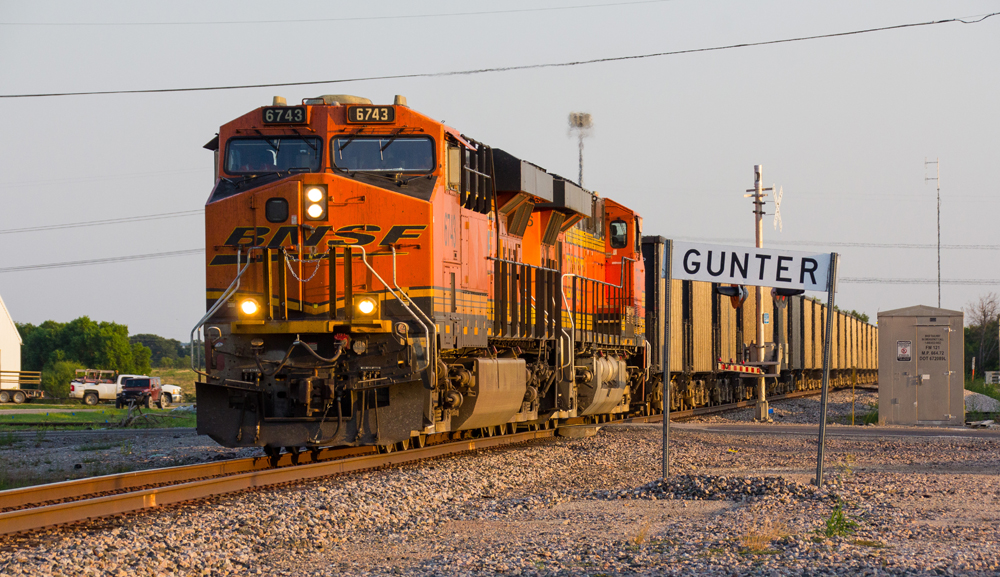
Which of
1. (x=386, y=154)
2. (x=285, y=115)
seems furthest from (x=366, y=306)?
(x=285, y=115)

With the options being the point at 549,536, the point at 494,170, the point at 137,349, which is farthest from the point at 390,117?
the point at 137,349

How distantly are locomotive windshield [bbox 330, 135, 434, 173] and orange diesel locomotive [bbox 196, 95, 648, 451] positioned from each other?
0.04 feet

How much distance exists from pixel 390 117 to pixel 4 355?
173 feet

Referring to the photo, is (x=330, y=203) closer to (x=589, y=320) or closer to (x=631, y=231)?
(x=589, y=320)

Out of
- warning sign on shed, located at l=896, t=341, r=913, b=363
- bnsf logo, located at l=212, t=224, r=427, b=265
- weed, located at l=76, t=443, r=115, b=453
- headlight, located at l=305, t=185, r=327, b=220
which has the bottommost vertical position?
weed, located at l=76, t=443, r=115, b=453

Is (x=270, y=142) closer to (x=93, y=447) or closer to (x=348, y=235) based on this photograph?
(x=348, y=235)

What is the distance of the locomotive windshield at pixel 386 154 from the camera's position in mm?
11258

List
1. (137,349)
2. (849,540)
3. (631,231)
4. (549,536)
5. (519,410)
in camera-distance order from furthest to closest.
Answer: (137,349), (631,231), (519,410), (549,536), (849,540)

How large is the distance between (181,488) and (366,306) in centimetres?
273

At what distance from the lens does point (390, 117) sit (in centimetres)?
1123

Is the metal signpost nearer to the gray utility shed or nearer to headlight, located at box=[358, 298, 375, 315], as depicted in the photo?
headlight, located at box=[358, 298, 375, 315]

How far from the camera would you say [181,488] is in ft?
29.8

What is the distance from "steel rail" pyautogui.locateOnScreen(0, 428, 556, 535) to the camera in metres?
7.59

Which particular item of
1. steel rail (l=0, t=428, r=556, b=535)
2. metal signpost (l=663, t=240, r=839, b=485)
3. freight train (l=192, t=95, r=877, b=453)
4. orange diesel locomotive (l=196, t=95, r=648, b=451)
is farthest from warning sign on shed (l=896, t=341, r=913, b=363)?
metal signpost (l=663, t=240, r=839, b=485)
